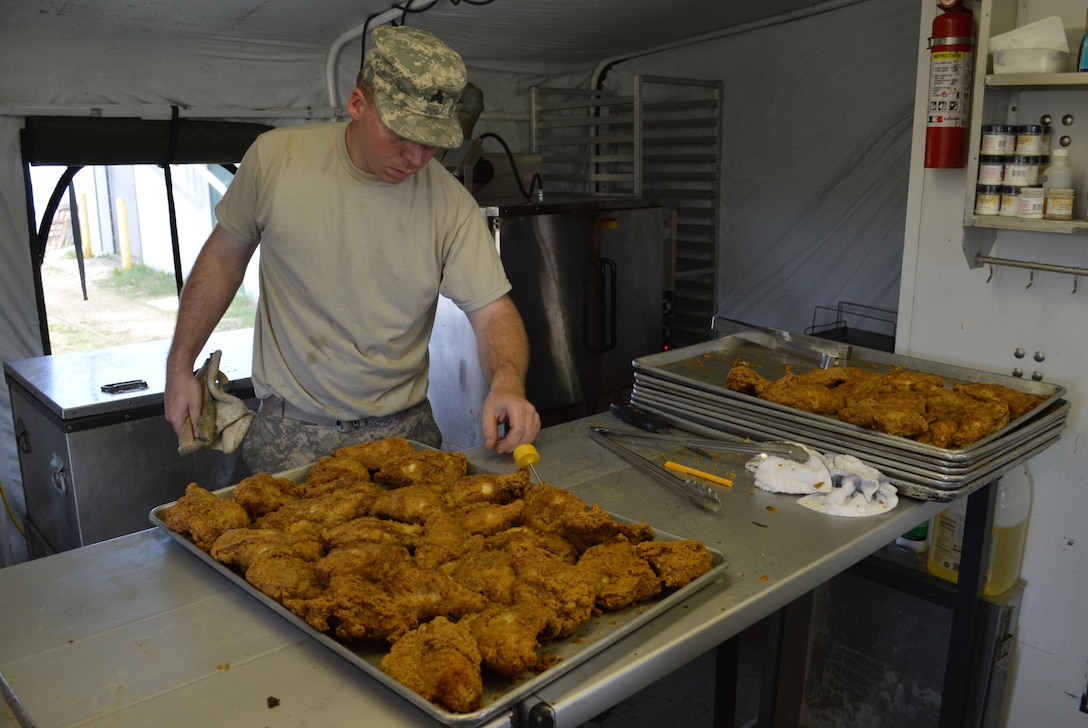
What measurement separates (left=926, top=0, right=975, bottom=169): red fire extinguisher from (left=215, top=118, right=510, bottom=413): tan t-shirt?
1232 mm

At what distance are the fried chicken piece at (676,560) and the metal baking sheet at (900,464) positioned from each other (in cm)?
61

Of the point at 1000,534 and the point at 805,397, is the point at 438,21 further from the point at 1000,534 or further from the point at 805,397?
the point at 1000,534

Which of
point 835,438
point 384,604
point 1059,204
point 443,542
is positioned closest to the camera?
point 384,604

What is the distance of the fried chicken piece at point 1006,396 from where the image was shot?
2.00 m

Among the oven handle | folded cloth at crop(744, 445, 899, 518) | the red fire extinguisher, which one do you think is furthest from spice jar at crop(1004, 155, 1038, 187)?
the oven handle

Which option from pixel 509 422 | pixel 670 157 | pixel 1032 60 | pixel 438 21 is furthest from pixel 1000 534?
pixel 670 157

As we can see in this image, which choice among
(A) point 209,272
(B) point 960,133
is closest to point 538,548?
(A) point 209,272

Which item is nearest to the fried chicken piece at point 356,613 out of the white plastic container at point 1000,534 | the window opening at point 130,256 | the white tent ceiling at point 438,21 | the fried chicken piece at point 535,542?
the fried chicken piece at point 535,542

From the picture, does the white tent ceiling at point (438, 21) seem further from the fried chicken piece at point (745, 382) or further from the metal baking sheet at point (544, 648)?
the metal baking sheet at point (544, 648)

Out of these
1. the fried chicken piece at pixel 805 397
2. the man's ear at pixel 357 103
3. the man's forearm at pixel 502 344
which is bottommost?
the fried chicken piece at pixel 805 397

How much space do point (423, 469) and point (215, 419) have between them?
2.37ft

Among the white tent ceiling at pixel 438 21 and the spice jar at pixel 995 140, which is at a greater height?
the white tent ceiling at pixel 438 21

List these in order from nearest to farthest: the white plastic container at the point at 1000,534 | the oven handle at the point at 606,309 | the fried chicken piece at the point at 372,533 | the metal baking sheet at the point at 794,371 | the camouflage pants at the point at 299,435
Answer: the fried chicken piece at the point at 372,533
the metal baking sheet at the point at 794,371
the camouflage pants at the point at 299,435
the white plastic container at the point at 1000,534
the oven handle at the point at 606,309

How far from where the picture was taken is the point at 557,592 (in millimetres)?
1205
